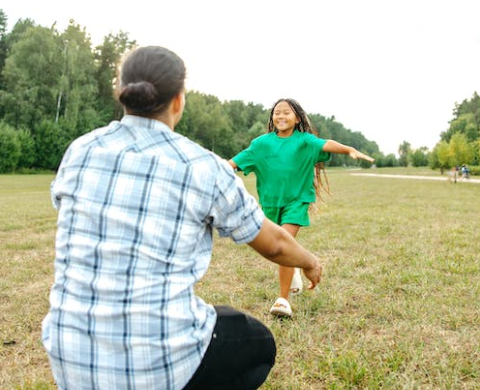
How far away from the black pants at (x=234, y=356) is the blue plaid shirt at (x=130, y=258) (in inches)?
5.0

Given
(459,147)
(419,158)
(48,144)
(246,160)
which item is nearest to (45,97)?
(48,144)

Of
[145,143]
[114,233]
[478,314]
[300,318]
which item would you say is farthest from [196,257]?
[478,314]

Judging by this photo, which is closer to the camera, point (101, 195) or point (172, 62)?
point (101, 195)

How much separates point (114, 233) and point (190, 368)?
1.68 feet

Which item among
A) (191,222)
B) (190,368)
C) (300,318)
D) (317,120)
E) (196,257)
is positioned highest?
(317,120)

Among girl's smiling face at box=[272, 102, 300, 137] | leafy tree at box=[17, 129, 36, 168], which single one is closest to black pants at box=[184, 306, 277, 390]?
girl's smiling face at box=[272, 102, 300, 137]

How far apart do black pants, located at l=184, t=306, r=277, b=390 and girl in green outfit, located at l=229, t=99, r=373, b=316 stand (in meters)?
2.45

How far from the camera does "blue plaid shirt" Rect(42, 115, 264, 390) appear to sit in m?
1.42

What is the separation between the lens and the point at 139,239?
1.42 m

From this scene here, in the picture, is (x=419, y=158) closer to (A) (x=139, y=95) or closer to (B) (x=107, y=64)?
(B) (x=107, y=64)

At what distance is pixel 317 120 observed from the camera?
13538 centimetres

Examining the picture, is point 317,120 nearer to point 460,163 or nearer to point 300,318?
point 460,163

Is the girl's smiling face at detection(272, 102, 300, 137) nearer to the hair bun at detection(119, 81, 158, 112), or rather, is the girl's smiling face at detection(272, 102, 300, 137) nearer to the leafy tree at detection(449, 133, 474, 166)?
the hair bun at detection(119, 81, 158, 112)

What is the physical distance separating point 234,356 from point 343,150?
266 cm
